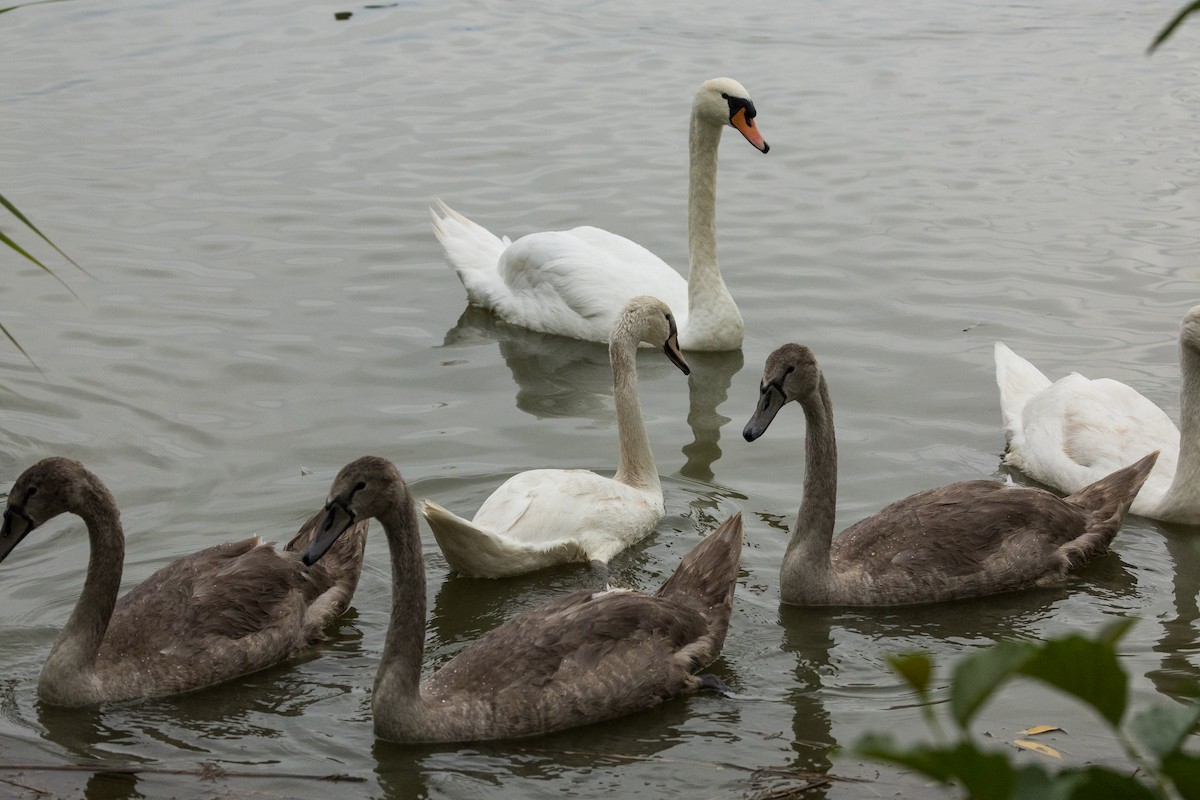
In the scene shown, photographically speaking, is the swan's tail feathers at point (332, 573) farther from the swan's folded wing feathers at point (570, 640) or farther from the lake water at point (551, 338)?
the swan's folded wing feathers at point (570, 640)

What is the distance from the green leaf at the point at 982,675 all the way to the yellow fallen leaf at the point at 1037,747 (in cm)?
408

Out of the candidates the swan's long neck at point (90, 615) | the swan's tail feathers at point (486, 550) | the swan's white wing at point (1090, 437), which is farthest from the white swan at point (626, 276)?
the swan's long neck at point (90, 615)

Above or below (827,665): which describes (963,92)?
above

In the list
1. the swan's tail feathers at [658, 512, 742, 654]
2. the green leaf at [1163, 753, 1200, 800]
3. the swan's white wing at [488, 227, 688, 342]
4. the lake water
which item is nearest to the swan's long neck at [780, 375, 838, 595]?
the lake water

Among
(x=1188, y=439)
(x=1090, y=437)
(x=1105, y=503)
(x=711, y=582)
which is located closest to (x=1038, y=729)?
(x=711, y=582)

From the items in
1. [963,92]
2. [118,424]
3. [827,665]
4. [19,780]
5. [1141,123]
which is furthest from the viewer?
[963,92]

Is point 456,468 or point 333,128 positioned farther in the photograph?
point 333,128

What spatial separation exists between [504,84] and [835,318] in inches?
278

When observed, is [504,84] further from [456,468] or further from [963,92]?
[456,468]

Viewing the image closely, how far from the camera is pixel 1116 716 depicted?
123cm

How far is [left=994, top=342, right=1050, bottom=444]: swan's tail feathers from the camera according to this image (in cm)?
805

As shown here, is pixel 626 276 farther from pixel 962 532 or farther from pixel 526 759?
pixel 526 759

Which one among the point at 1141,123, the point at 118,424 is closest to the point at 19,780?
the point at 118,424

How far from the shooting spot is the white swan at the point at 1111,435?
23.7 ft
